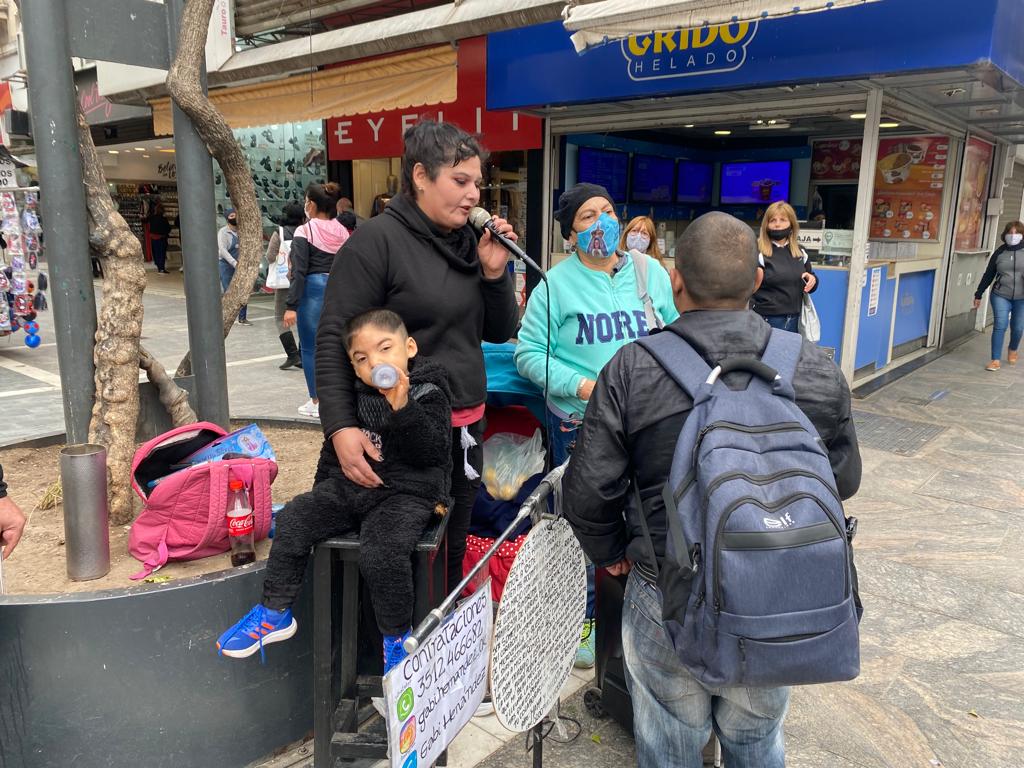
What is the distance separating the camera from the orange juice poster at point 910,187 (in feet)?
29.3

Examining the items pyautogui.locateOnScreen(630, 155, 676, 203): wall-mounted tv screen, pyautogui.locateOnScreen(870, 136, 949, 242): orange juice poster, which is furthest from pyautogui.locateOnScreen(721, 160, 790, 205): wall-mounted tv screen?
pyautogui.locateOnScreen(870, 136, 949, 242): orange juice poster

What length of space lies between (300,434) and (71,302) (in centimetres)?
145

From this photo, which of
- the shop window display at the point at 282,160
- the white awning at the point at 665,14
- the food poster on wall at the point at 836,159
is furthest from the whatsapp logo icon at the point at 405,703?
the shop window display at the point at 282,160

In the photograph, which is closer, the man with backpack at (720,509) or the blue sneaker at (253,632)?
the man with backpack at (720,509)

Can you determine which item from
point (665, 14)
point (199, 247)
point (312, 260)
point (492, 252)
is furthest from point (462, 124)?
point (492, 252)

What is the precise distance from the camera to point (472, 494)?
256cm

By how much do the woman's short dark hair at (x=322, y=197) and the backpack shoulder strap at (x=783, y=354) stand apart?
4.72 m

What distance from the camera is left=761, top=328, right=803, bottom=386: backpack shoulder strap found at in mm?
1667

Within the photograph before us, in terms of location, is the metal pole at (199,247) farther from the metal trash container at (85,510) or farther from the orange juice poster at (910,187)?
the orange juice poster at (910,187)

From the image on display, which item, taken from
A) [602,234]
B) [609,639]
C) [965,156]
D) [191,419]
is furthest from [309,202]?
[965,156]

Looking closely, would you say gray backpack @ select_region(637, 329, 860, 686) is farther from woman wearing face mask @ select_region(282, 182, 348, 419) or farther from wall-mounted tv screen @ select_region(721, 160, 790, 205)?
wall-mounted tv screen @ select_region(721, 160, 790, 205)

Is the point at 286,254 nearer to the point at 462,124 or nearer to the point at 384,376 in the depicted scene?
the point at 462,124

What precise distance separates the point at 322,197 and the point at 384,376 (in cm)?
426

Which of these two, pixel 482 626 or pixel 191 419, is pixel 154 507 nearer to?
pixel 191 419
